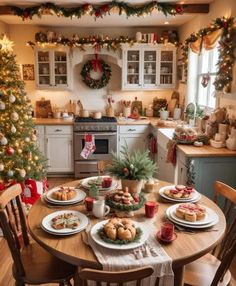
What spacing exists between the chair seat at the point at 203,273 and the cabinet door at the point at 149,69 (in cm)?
379

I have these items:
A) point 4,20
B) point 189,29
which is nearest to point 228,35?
point 189,29

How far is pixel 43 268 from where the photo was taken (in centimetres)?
181

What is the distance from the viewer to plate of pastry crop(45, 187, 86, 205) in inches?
78.3

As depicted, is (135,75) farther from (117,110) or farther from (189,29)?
(189,29)

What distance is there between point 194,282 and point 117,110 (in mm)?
4207

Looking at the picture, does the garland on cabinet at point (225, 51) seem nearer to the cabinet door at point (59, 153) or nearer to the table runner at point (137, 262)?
the table runner at point (137, 262)

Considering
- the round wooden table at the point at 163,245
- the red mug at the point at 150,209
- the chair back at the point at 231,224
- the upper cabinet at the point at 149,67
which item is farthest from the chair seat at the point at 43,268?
the upper cabinet at the point at 149,67

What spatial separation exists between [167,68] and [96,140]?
184 cm

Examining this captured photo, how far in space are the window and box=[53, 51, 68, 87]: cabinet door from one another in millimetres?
2150

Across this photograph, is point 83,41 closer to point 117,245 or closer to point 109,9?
point 109,9

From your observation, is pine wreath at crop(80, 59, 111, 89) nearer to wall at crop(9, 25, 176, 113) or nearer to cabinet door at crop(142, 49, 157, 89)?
wall at crop(9, 25, 176, 113)

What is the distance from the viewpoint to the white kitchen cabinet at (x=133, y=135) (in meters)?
4.97

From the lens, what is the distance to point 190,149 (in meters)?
3.09

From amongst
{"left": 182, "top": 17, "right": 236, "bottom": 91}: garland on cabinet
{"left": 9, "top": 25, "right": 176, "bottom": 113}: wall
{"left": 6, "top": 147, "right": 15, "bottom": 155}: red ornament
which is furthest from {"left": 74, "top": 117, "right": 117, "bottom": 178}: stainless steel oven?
{"left": 182, "top": 17, "right": 236, "bottom": 91}: garland on cabinet
